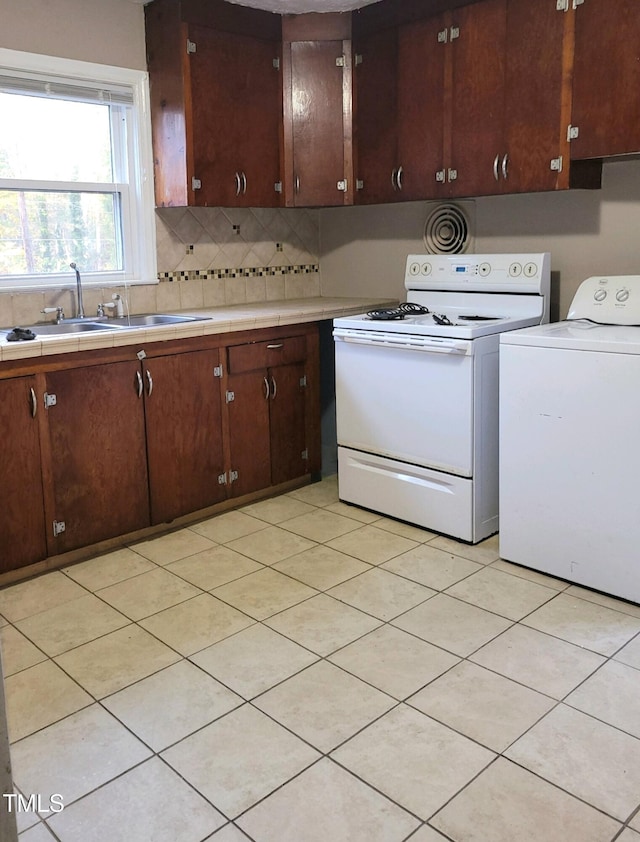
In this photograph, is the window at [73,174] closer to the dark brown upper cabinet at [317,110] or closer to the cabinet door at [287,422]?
the dark brown upper cabinet at [317,110]

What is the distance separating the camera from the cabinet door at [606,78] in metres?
2.79

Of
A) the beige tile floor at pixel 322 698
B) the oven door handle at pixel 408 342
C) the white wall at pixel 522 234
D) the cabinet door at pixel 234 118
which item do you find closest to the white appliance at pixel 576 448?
the beige tile floor at pixel 322 698

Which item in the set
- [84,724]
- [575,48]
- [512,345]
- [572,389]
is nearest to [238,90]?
[575,48]

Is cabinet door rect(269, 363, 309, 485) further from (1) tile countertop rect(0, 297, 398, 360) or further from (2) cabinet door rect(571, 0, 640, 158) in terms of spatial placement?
(2) cabinet door rect(571, 0, 640, 158)

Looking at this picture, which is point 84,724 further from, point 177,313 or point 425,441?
point 177,313

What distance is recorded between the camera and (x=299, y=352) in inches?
148

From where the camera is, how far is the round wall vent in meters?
3.79

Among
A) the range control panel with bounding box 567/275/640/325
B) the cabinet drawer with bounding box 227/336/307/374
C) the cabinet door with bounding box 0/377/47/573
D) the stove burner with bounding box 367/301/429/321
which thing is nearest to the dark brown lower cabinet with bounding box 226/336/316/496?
the cabinet drawer with bounding box 227/336/307/374

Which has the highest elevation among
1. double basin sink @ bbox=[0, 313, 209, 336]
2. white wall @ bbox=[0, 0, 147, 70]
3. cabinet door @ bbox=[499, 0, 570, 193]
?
white wall @ bbox=[0, 0, 147, 70]

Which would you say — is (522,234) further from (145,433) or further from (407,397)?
(145,433)

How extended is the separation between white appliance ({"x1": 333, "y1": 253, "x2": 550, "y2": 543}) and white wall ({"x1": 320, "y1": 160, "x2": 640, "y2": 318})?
213 mm

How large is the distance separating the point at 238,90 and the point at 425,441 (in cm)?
190

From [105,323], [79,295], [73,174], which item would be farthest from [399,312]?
[73,174]

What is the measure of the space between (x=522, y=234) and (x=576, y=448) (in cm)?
135
